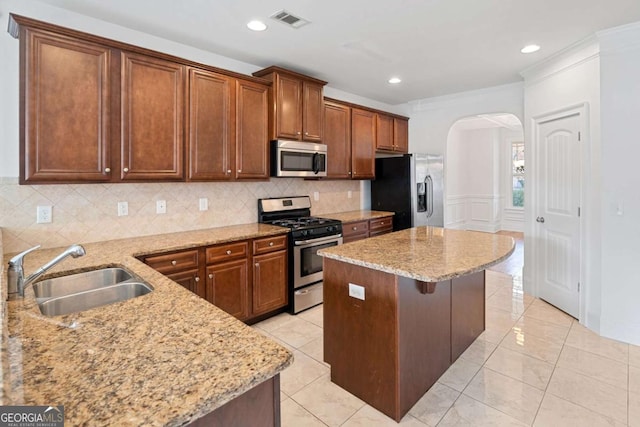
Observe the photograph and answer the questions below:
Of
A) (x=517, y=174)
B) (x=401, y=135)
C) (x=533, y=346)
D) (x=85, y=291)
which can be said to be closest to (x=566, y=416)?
(x=533, y=346)

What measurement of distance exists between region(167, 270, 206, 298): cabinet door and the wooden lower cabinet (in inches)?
74.4

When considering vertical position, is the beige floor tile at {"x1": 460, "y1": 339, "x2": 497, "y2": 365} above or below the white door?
below

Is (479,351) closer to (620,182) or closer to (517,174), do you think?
(620,182)

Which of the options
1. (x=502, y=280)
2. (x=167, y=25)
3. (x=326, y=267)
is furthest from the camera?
(x=502, y=280)

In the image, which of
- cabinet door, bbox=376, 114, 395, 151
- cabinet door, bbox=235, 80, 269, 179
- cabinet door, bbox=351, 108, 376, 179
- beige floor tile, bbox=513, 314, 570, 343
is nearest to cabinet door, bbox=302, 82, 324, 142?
cabinet door, bbox=235, 80, 269, 179

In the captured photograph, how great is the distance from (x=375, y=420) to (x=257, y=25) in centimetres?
A: 299

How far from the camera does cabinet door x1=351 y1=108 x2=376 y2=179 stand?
4629mm

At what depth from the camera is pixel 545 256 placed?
3740 millimetres

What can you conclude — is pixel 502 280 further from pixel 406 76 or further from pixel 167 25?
pixel 167 25

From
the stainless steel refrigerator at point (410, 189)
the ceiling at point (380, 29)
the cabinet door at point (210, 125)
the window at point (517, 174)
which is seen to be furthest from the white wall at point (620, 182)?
the window at point (517, 174)

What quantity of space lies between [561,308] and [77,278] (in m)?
4.33

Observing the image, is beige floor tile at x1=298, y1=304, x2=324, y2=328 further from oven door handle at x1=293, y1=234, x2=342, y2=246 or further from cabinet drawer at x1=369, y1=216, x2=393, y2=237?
cabinet drawer at x1=369, y1=216, x2=393, y2=237

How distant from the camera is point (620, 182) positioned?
2.85 meters

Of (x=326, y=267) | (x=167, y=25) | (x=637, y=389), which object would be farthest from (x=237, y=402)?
(x=167, y=25)
